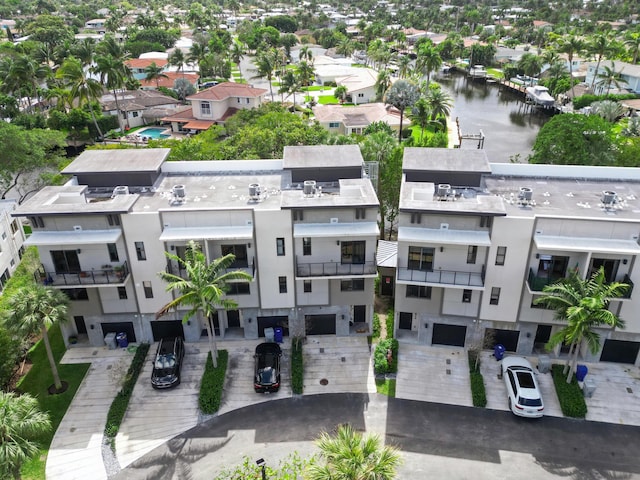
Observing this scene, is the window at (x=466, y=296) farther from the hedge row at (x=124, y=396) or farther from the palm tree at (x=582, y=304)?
the hedge row at (x=124, y=396)

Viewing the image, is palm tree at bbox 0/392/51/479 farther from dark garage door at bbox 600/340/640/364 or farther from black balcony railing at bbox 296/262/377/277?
dark garage door at bbox 600/340/640/364

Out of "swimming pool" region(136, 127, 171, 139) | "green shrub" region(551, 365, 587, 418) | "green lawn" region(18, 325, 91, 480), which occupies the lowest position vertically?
"swimming pool" region(136, 127, 171, 139)

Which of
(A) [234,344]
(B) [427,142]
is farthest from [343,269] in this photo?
(B) [427,142]

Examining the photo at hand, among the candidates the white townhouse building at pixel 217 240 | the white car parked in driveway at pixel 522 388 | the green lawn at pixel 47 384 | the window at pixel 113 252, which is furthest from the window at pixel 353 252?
the green lawn at pixel 47 384

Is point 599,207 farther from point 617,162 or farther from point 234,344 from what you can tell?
point 234,344

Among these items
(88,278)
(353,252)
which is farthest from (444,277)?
(88,278)

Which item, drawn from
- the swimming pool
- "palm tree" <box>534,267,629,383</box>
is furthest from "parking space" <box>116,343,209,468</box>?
the swimming pool
